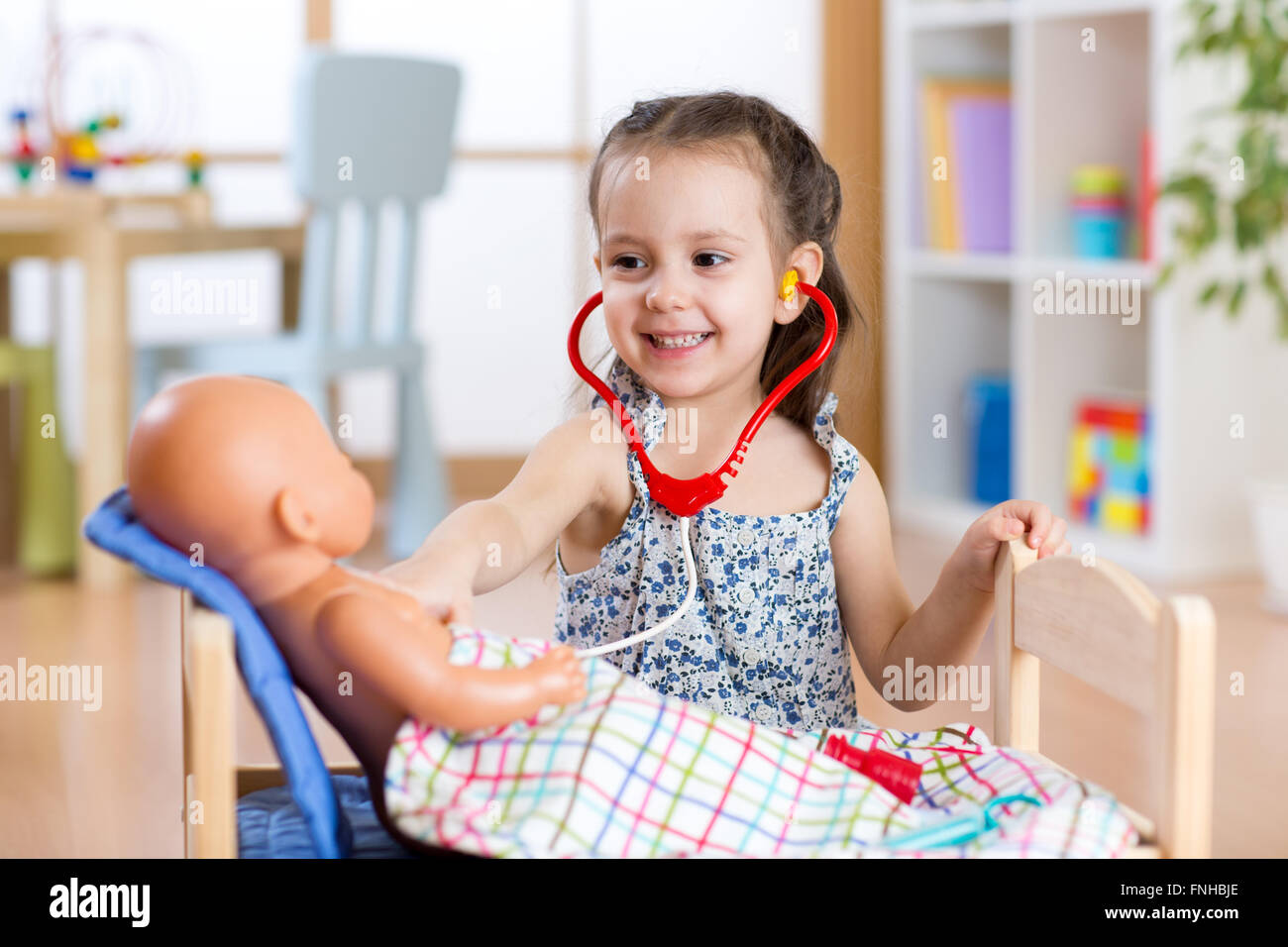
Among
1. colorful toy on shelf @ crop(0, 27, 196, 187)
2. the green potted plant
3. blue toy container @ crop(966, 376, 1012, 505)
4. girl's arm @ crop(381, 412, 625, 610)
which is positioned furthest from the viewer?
colorful toy on shelf @ crop(0, 27, 196, 187)

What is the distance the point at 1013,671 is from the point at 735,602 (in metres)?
0.24

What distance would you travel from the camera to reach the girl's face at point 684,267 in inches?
40.7

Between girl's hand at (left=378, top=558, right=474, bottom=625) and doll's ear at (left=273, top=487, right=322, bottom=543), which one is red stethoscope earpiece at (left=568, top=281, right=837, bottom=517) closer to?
girl's hand at (left=378, top=558, right=474, bottom=625)

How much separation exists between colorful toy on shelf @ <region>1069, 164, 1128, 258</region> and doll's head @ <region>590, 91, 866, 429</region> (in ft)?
5.96

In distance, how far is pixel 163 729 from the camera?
6.47 ft

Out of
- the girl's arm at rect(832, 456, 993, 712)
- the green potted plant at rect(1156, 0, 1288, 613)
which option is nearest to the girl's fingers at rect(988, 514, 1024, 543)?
the girl's arm at rect(832, 456, 993, 712)

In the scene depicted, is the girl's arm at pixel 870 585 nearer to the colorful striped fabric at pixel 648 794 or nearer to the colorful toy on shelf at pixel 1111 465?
the colorful striped fabric at pixel 648 794

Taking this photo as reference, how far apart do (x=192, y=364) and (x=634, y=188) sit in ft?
6.34

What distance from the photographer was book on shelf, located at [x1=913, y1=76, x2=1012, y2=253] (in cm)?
316

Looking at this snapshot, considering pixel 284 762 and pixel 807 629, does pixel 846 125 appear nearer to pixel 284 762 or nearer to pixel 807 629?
pixel 807 629

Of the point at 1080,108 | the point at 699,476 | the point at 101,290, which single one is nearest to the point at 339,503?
the point at 699,476

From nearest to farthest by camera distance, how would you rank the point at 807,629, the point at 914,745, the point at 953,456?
1. the point at 914,745
2. the point at 807,629
3. the point at 953,456
